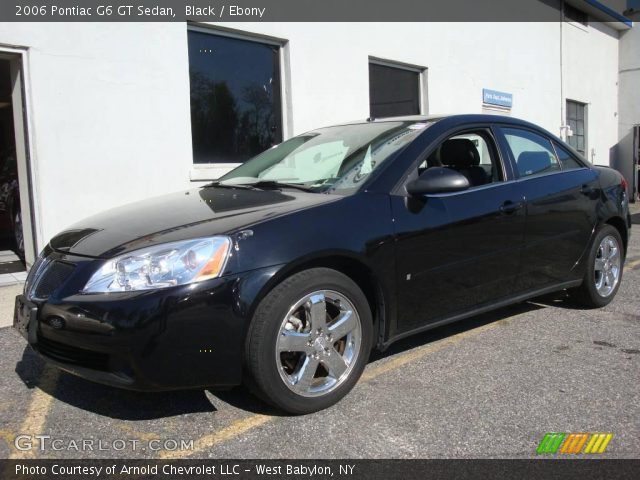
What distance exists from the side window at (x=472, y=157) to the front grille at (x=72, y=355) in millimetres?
2411

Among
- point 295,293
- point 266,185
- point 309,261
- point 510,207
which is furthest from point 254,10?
point 295,293

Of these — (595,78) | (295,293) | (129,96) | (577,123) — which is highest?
(595,78)

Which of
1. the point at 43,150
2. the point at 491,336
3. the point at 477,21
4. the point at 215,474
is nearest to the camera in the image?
the point at 215,474

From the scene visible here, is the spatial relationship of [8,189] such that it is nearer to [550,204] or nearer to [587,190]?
[550,204]

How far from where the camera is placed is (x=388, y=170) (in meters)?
3.44

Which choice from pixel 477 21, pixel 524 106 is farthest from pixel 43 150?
pixel 524 106

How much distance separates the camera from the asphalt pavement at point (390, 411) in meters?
2.72

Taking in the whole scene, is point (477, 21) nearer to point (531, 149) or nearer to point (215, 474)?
point (531, 149)

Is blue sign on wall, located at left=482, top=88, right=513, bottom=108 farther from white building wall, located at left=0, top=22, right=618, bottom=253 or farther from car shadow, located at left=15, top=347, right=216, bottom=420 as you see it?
car shadow, located at left=15, top=347, right=216, bottom=420

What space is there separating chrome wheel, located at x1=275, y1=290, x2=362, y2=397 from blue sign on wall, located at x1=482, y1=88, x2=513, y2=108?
9.89m

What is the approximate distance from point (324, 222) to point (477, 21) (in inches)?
397

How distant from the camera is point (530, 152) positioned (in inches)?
175

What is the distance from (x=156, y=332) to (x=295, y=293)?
67 centimetres

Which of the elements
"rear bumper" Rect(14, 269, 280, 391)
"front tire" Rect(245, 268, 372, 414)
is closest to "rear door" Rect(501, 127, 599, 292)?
"front tire" Rect(245, 268, 372, 414)
